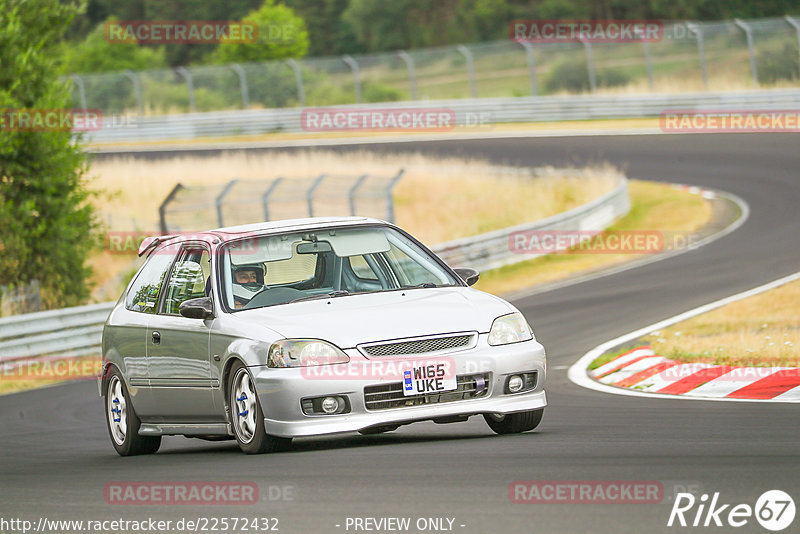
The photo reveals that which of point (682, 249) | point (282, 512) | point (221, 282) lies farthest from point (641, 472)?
point (682, 249)

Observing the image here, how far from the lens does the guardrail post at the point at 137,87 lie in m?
51.3

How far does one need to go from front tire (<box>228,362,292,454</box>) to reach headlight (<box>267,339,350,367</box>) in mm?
272

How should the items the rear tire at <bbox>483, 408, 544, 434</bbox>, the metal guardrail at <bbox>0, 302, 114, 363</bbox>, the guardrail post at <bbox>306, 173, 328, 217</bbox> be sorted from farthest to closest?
the guardrail post at <bbox>306, 173, 328, 217</bbox> → the metal guardrail at <bbox>0, 302, 114, 363</bbox> → the rear tire at <bbox>483, 408, 544, 434</bbox>

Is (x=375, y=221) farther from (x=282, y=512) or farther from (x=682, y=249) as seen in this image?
(x=682, y=249)

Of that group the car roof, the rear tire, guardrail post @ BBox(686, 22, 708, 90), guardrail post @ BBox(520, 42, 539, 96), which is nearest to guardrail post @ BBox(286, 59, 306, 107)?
guardrail post @ BBox(520, 42, 539, 96)

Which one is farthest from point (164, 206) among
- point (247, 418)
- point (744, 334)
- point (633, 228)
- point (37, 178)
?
point (247, 418)

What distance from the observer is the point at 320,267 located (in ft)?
31.8

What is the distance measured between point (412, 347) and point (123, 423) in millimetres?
3051

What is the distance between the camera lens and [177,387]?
9.48 meters

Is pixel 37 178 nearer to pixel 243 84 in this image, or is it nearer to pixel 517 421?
pixel 517 421

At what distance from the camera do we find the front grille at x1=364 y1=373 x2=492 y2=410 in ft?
27.1

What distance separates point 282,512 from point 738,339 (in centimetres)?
773

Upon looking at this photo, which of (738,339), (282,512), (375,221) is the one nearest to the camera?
(282,512)

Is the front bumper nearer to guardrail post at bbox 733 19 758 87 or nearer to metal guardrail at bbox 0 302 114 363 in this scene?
metal guardrail at bbox 0 302 114 363
